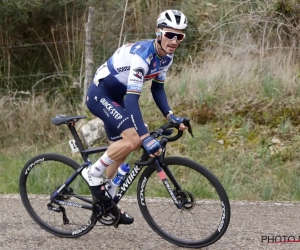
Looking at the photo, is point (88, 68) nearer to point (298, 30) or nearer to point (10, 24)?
point (10, 24)

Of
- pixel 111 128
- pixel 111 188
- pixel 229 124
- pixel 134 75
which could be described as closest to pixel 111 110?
pixel 111 128

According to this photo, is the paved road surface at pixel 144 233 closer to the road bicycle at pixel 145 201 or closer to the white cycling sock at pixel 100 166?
the road bicycle at pixel 145 201

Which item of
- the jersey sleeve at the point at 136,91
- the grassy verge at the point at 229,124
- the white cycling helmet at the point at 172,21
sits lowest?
the grassy verge at the point at 229,124

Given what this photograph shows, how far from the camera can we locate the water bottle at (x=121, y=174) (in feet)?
15.9

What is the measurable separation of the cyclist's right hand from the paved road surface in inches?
33.7

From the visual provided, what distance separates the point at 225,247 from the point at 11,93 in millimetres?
5849

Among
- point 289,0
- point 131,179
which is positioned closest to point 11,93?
point 289,0

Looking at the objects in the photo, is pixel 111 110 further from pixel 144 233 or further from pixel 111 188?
pixel 144 233

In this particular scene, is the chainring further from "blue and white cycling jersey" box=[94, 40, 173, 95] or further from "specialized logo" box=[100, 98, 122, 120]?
"blue and white cycling jersey" box=[94, 40, 173, 95]

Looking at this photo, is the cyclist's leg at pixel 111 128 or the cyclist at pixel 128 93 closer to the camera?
the cyclist at pixel 128 93

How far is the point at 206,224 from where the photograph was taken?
16.4 feet

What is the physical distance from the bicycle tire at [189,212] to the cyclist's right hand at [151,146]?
237 millimetres

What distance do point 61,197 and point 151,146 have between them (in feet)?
3.72

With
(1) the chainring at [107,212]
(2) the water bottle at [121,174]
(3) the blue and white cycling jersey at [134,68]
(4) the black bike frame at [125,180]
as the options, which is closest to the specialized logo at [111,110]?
(3) the blue and white cycling jersey at [134,68]
